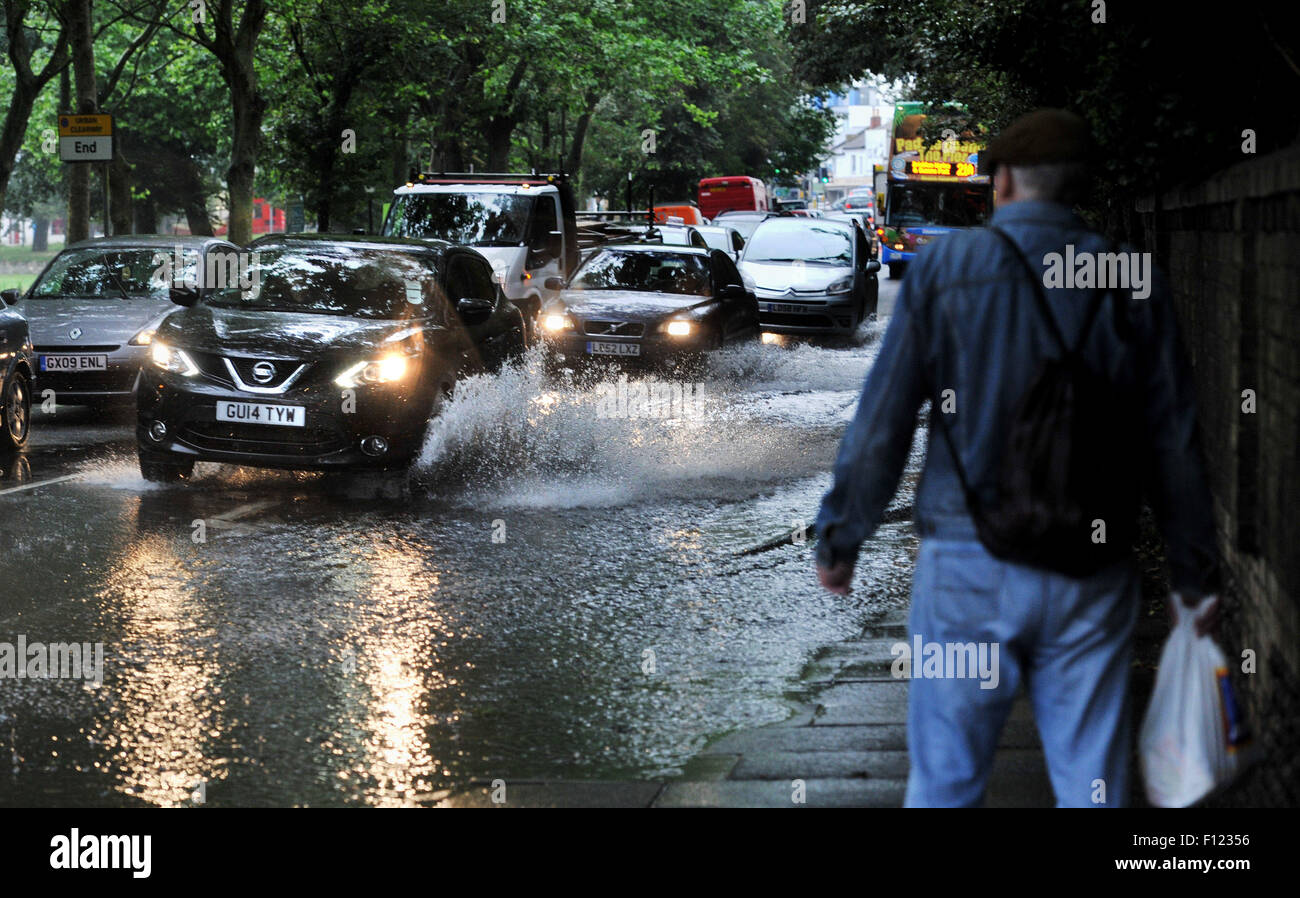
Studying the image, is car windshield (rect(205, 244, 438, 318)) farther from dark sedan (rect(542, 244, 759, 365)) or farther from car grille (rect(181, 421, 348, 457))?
dark sedan (rect(542, 244, 759, 365))

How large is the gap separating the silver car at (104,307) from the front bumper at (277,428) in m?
2.28

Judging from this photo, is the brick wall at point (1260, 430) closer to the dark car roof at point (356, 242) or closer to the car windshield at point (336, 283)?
the car windshield at point (336, 283)

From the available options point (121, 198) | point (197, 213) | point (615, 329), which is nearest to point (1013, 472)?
point (615, 329)

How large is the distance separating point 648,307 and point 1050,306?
49.5ft

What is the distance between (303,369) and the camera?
10.6 m

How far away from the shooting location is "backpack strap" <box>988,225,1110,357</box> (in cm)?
332

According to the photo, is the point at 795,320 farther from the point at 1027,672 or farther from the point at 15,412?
the point at 1027,672

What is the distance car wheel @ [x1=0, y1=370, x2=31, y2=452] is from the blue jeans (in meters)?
11.0

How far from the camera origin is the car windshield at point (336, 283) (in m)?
11.6

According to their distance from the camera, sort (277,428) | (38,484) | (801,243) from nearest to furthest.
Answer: (277,428), (38,484), (801,243)

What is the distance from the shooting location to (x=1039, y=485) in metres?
3.27
